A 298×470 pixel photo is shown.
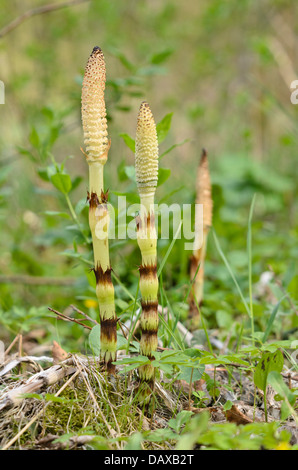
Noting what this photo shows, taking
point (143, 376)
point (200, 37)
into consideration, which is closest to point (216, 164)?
point (200, 37)

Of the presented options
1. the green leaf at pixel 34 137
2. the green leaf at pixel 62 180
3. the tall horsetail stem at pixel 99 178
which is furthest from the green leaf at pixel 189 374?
the green leaf at pixel 34 137

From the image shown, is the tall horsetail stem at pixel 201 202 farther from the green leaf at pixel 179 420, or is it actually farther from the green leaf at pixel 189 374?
the green leaf at pixel 179 420

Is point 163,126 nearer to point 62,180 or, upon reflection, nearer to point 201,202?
point 201,202

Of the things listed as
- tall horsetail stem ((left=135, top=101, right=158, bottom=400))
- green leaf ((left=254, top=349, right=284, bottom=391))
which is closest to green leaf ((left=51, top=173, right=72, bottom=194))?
tall horsetail stem ((left=135, top=101, right=158, bottom=400))

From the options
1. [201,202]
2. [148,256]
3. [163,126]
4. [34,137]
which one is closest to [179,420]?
[148,256]

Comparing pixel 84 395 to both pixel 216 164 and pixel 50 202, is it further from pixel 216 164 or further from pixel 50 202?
pixel 216 164

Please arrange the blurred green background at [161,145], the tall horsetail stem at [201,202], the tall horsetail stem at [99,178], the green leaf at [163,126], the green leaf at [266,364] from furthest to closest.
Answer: the blurred green background at [161,145] → the tall horsetail stem at [201,202] → the green leaf at [163,126] → the green leaf at [266,364] → the tall horsetail stem at [99,178]

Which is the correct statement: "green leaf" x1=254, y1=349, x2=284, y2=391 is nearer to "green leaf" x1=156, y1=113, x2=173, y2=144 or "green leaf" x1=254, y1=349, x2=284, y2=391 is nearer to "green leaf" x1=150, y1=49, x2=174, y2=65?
"green leaf" x1=156, y1=113, x2=173, y2=144
